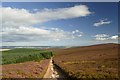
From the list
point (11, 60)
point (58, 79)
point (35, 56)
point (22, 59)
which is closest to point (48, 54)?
point (35, 56)

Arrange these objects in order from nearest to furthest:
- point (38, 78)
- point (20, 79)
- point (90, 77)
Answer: point (90, 77) < point (20, 79) < point (38, 78)

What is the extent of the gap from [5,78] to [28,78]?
1833mm

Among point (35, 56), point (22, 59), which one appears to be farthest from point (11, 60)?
point (35, 56)

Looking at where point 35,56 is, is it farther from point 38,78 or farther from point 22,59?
point 38,78

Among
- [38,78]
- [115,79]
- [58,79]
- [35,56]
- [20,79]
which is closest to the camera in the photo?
[115,79]

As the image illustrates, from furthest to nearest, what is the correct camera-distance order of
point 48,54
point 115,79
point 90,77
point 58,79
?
point 48,54 → point 58,79 → point 90,77 → point 115,79

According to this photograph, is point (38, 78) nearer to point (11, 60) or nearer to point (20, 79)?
point (20, 79)

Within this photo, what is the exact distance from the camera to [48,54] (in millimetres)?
78625

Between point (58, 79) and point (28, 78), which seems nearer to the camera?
point (28, 78)

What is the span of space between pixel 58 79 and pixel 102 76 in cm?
859

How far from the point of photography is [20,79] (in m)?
21.1

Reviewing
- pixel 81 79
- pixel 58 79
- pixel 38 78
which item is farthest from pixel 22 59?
pixel 81 79

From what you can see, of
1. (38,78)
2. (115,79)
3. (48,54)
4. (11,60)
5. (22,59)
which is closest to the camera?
(115,79)

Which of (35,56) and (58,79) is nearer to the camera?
(58,79)
